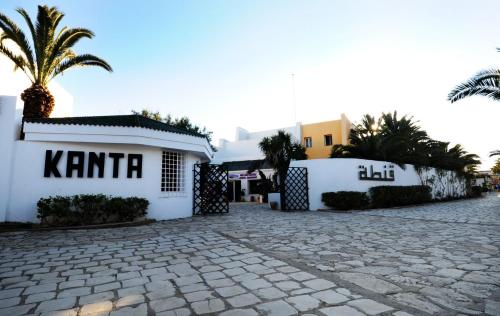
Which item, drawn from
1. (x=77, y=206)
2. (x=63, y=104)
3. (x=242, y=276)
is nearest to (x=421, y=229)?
(x=242, y=276)

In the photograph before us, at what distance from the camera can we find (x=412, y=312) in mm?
2674

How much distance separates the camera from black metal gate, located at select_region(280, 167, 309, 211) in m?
14.9

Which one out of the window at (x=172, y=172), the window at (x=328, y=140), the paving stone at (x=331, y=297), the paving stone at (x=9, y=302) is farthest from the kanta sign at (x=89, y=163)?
the window at (x=328, y=140)

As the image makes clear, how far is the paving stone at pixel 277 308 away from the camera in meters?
2.70

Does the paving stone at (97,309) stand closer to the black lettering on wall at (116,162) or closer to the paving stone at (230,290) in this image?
the paving stone at (230,290)

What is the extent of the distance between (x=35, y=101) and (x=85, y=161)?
134 inches

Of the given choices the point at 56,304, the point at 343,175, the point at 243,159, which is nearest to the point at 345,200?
the point at 343,175

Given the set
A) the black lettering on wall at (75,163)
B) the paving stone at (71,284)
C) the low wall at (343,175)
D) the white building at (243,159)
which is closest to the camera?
the paving stone at (71,284)

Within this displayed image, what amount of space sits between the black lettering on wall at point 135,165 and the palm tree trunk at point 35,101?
3931mm

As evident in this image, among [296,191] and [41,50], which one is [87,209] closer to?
[41,50]

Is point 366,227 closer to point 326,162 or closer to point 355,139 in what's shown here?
point 326,162

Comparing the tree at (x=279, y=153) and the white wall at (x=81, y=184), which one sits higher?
the tree at (x=279, y=153)

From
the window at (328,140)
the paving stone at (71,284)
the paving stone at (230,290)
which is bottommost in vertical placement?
the paving stone at (230,290)

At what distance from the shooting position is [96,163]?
9852 millimetres
